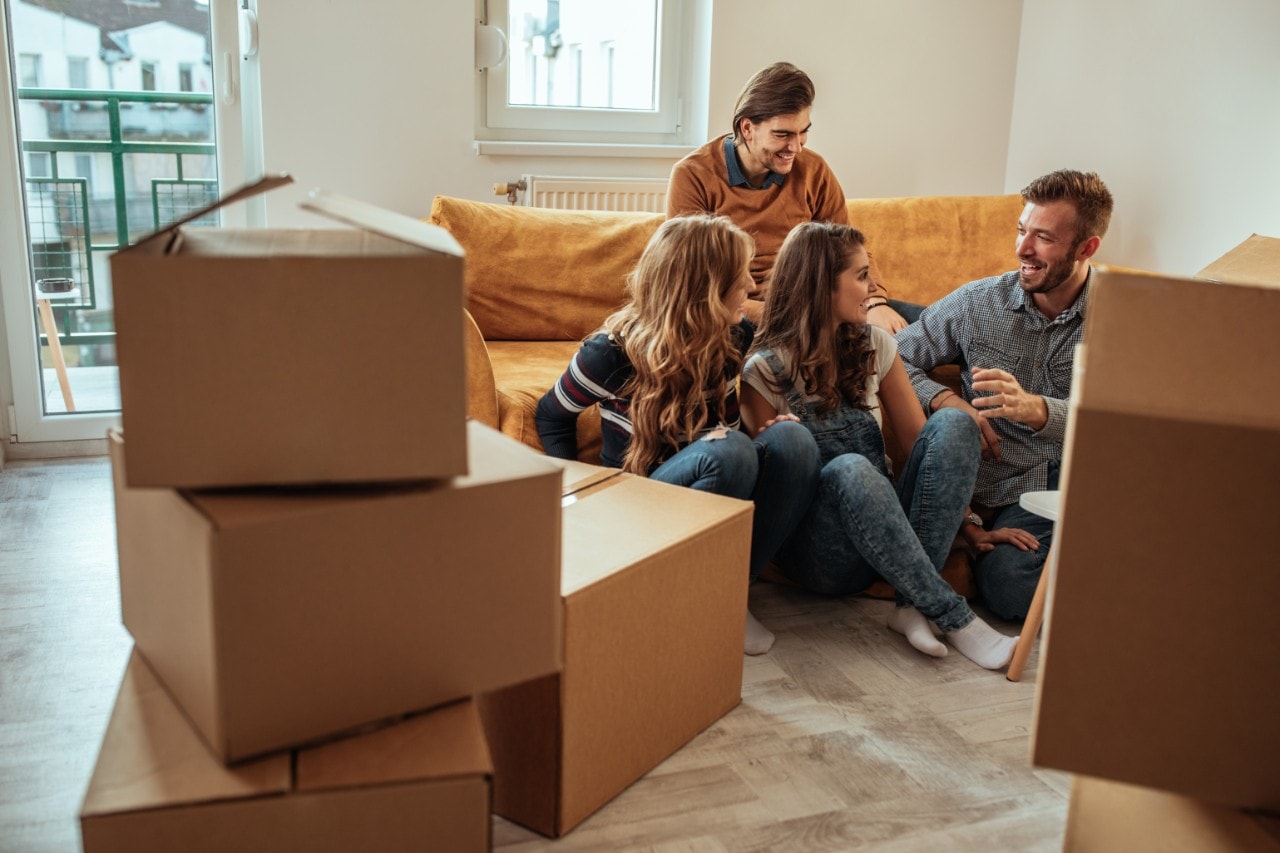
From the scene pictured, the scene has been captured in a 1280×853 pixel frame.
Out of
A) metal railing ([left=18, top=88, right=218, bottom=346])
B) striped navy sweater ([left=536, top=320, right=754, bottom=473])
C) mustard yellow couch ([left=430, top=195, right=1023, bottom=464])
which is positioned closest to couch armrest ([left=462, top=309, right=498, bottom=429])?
striped navy sweater ([left=536, top=320, right=754, bottom=473])

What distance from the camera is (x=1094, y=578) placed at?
36.5 inches

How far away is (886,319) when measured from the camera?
266cm

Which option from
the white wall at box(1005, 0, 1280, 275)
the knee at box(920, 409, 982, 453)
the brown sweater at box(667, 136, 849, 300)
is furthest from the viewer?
the white wall at box(1005, 0, 1280, 275)

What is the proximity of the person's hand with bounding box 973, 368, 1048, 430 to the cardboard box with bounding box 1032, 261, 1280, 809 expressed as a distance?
1.27 metres

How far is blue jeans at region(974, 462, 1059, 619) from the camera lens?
222 cm

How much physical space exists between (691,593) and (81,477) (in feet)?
6.80

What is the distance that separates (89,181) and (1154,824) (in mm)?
3183

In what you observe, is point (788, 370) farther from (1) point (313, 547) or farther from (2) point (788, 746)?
(1) point (313, 547)

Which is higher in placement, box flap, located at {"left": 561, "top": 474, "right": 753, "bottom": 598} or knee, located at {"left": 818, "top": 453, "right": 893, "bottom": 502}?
box flap, located at {"left": 561, "top": 474, "right": 753, "bottom": 598}

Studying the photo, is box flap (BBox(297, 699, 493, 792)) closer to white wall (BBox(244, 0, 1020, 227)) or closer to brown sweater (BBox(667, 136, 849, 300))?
brown sweater (BBox(667, 136, 849, 300))

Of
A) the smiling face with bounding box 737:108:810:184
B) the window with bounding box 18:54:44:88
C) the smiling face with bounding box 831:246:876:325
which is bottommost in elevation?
the smiling face with bounding box 831:246:876:325

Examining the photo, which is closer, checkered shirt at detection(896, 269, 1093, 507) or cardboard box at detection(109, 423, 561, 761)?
cardboard box at detection(109, 423, 561, 761)

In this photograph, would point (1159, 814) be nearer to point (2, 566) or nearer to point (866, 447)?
point (866, 447)

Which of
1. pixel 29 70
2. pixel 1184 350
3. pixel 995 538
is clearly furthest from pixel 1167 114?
pixel 29 70
